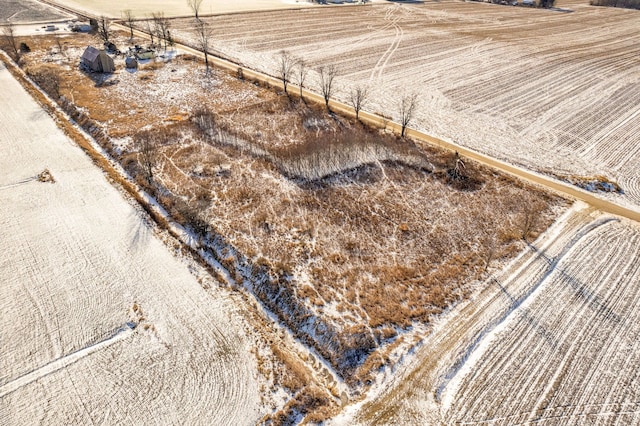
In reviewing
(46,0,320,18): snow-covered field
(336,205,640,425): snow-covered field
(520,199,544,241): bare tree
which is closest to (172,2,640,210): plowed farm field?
(520,199,544,241): bare tree

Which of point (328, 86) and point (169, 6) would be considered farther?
point (169, 6)

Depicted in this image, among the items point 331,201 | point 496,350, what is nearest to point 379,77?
point 331,201

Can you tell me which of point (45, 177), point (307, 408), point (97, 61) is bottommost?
point (307, 408)

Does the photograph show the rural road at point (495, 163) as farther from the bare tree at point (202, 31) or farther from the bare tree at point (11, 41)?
the bare tree at point (11, 41)

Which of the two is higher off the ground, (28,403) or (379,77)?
(379,77)

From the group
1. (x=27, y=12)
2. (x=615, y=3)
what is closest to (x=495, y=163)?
(x=27, y=12)

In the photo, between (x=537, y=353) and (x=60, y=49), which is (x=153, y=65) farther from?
(x=537, y=353)

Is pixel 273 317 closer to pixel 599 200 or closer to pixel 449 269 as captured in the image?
pixel 449 269
